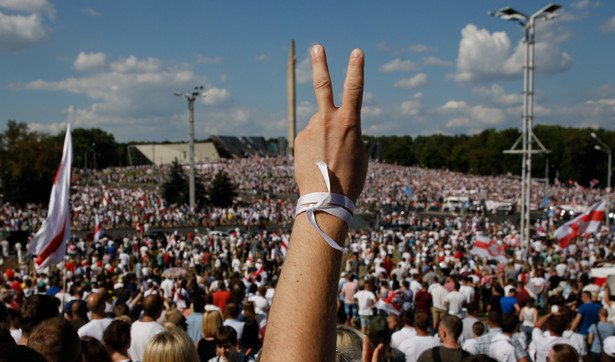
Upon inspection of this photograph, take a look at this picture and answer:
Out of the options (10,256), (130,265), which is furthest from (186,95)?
(130,265)

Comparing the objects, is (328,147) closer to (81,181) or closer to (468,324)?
(468,324)

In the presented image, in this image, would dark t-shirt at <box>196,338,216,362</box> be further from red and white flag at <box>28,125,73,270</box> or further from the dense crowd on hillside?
red and white flag at <box>28,125,73,270</box>

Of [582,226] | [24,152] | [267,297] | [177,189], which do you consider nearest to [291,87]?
[24,152]

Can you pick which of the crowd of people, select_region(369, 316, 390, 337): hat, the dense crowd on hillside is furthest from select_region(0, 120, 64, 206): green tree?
select_region(369, 316, 390, 337): hat

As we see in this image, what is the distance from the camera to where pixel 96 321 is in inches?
210

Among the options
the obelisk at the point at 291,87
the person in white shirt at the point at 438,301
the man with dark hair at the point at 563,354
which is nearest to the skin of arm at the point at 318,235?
the man with dark hair at the point at 563,354

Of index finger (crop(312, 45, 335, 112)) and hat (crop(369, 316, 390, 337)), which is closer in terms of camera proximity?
index finger (crop(312, 45, 335, 112))

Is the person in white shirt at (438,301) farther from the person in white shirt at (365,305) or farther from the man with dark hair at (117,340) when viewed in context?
the man with dark hair at (117,340)

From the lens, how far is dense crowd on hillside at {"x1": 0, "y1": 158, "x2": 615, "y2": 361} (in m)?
4.30

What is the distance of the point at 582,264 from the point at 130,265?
50.6ft

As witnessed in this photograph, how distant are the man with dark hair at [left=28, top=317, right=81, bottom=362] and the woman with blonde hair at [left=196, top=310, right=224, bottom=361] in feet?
6.93

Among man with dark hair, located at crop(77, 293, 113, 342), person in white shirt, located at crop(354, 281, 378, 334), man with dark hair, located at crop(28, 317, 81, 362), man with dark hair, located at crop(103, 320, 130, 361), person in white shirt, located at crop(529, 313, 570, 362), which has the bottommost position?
person in white shirt, located at crop(354, 281, 378, 334)

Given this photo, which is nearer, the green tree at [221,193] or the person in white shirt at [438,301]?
the person in white shirt at [438,301]

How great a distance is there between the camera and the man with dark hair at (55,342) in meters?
2.62
